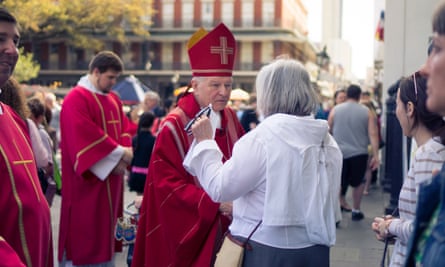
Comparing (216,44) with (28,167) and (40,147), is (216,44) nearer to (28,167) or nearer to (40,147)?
(40,147)

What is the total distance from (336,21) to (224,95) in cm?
15894

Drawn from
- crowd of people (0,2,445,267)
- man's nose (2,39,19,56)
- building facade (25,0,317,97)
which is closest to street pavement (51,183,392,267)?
crowd of people (0,2,445,267)

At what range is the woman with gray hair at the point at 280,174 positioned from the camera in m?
3.12

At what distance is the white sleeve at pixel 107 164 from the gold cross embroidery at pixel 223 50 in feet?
6.14

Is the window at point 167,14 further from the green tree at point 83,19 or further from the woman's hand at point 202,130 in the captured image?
the woman's hand at point 202,130

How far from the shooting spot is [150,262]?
426cm

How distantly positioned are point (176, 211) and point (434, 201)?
247 centimetres

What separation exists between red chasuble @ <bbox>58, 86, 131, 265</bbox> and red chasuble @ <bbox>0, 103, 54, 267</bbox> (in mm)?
2563

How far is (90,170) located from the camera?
5.81 m

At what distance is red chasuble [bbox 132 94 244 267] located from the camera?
399 cm

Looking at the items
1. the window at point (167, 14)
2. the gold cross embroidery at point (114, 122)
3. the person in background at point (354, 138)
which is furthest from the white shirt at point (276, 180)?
the window at point (167, 14)

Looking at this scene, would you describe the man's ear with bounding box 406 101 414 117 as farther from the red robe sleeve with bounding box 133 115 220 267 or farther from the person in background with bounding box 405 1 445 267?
the person in background with bounding box 405 1 445 267

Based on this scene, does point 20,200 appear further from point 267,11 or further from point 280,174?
point 267,11

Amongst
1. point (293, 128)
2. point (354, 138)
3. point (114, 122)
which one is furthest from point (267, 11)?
point (293, 128)
